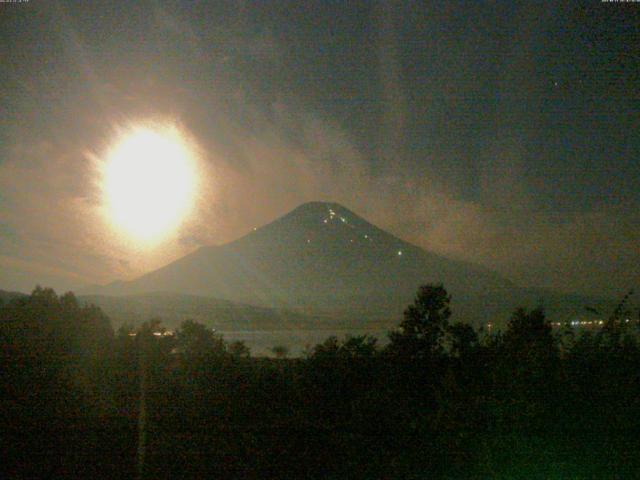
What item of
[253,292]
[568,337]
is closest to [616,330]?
[568,337]

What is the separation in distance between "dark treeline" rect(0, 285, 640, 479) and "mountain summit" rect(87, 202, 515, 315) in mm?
18219

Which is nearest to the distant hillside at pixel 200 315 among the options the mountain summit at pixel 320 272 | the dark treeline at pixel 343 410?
the mountain summit at pixel 320 272

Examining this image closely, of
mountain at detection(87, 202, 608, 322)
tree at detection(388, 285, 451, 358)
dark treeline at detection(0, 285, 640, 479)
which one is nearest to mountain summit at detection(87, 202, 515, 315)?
mountain at detection(87, 202, 608, 322)

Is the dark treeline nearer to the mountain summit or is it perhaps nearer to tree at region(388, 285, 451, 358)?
tree at region(388, 285, 451, 358)

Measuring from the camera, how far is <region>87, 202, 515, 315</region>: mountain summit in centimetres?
3494

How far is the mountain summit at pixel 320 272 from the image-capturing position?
34.9m

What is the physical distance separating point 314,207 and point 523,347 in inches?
2926

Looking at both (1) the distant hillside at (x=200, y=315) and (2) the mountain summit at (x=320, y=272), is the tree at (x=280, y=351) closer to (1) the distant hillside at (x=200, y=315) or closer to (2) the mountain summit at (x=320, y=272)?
(1) the distant hillside at (x=200, y=315)

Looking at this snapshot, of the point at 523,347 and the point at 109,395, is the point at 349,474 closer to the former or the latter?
the point at 523,347

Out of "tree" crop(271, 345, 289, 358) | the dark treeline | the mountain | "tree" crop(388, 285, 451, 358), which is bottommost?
the dark treeline

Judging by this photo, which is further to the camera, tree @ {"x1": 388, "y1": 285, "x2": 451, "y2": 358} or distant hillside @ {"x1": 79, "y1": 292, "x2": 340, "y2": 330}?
distant hillside @ {"x1": 79, "y1": 292, "x2": 340, "y2": 330}

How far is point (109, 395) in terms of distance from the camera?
8.54 meters

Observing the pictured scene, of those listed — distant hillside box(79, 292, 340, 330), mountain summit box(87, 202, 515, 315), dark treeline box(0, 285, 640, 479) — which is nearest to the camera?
dark treeline box(0, 285, 640, 479)

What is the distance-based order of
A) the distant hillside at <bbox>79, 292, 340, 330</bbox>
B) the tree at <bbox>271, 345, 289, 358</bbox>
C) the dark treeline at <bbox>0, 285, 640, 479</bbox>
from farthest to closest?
the distant hillside at <bbox>79, 292, 340, 330</bbox>
the tree at <bbox>271, 345, 289, 358</bbox>
the dark treeline at <bbox>0, 285, 640, 479</bbox>
